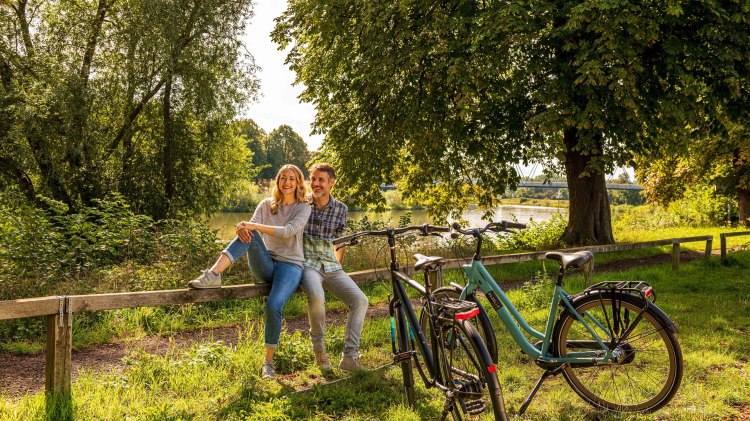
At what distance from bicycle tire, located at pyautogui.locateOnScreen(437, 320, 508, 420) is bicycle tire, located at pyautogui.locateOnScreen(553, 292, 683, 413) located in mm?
823

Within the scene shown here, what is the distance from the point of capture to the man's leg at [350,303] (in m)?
4.47

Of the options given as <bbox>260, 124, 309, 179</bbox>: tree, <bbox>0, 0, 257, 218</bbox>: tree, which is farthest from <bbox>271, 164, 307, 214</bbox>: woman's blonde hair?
<bbox>260, 124, 309, 179</bbox>: tree

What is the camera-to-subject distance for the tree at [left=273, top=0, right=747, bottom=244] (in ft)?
31.1

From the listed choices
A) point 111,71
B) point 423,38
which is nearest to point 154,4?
point 111,71

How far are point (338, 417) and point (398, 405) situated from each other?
1.38ft

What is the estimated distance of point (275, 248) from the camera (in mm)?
4512

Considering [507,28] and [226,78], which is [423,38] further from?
[226,78]

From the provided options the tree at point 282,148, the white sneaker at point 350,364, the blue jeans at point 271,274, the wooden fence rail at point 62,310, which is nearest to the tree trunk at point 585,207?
the white sneaker at point 350,364

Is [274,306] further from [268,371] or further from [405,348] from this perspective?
[405,348]

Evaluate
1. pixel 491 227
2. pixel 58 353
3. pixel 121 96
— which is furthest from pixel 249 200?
pixel 491 227

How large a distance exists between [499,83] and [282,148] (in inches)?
2050

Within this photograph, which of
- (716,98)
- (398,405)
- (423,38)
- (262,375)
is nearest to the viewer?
(398,405)

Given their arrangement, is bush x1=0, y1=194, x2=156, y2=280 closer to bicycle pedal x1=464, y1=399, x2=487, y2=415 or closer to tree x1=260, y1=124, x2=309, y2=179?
bicycle pedal x1=464, y1=399, x2=487, y2=415

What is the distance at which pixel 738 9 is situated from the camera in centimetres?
916
